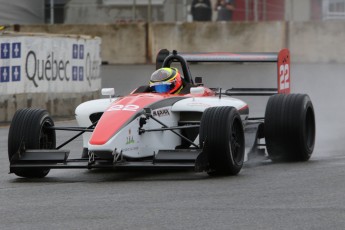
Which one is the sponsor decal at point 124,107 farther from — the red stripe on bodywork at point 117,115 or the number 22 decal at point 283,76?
the number 22 decal at point 283,76

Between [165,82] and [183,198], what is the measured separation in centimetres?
311

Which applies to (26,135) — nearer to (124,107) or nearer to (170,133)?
(124,107)

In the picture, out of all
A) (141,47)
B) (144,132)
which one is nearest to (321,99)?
(141,47)

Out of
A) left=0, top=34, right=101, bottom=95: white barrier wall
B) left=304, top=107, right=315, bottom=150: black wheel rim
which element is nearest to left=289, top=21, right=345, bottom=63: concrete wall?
left=0, top=34, right=101, bottom=95: white barrier wall

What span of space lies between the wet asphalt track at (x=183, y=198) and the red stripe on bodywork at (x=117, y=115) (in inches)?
17.5

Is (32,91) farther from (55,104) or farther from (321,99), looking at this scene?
(321,99)

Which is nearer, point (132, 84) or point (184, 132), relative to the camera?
point (184, 132)

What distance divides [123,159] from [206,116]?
34.3 inches

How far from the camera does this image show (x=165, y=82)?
12.2 metres

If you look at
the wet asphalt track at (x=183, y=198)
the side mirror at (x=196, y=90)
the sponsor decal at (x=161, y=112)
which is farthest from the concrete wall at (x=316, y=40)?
the sponsor decal at (x=161, y=112)

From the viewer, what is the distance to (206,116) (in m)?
10.7

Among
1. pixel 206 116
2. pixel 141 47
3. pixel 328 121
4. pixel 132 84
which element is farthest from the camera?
pixel 141 47

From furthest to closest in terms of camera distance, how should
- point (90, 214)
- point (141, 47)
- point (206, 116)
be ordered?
point (141, 47) → point (206, 116) → point (90, 214)

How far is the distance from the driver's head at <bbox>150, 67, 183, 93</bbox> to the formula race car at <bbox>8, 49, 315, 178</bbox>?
98mm
